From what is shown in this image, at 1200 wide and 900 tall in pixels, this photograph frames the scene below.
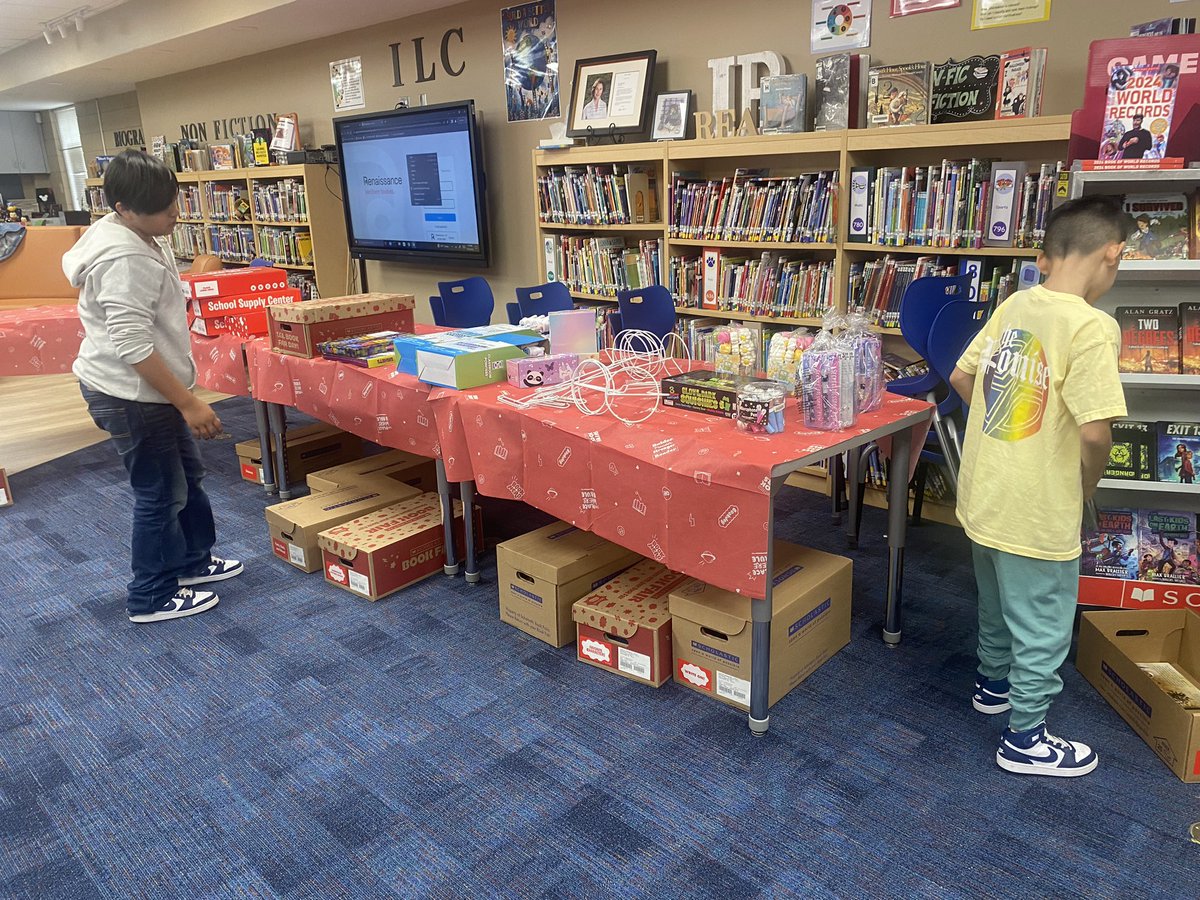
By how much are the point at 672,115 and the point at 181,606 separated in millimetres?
3297

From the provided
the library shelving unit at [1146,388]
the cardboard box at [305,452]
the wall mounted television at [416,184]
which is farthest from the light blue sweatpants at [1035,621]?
the wall mounted television at [416,184]

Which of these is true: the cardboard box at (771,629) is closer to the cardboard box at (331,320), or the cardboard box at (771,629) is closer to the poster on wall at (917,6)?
the cardboard box at (331,320)

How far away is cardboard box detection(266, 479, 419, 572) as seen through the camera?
330 cm

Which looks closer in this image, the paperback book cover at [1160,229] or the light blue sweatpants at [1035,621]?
the light blue sweatpants at [1035,621]

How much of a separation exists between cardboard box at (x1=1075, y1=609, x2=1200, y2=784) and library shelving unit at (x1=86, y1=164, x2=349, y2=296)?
6.20 meters

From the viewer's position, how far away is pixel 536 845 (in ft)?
6.15

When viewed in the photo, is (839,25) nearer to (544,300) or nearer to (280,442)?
(544,300)


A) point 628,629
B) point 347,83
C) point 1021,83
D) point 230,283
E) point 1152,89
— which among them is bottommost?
point 628,629

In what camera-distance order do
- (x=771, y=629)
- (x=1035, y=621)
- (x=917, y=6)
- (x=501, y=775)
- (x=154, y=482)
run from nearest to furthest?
(x=1035, y=621), (x=501, y=775), (x=771, y=629), (x=154, y=482), (x=917, y=6)

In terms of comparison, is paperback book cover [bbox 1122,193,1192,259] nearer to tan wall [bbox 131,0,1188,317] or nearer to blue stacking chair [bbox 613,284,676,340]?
tan wall [bbox 131,0,1188,317]

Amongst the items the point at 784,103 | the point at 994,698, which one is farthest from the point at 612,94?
the point at 994,698

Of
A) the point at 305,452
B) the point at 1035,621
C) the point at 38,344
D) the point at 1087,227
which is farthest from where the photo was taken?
the point at 38,344

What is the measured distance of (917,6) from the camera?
362 centimetres

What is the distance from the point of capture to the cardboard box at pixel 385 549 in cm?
304
